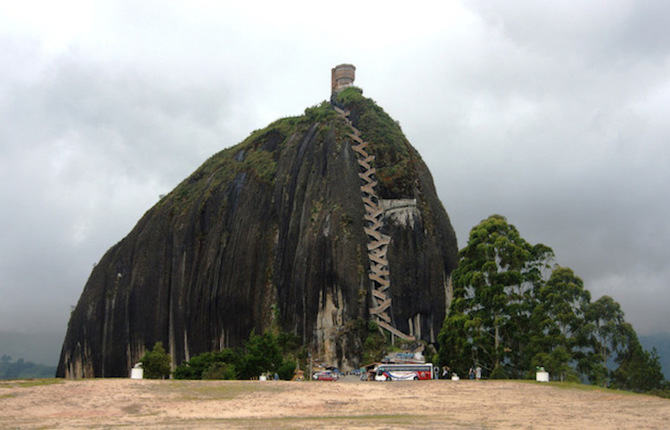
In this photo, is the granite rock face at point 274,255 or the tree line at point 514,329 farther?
the granite rock face at point 274,255

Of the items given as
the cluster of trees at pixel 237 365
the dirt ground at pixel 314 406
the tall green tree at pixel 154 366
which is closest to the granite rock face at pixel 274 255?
the cluster of trees at pixel 237 365

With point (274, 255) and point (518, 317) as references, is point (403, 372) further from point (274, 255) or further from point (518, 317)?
point (274, 255)

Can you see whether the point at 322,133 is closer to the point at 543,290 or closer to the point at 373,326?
the point at 373,326

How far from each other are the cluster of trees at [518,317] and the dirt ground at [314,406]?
1149 centimetres

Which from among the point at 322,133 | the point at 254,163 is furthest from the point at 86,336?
the point at 322,133

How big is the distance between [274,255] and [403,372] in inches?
1443

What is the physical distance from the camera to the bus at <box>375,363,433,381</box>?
1628 inches

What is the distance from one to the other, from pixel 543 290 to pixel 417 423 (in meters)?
26.8

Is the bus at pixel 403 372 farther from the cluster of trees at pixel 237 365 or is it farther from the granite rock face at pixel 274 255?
the granite rock face at pixel 274 255

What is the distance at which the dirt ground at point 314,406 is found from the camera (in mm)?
21438

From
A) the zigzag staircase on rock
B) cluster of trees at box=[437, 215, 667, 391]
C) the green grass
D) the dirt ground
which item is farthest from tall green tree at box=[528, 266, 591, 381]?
the green grass

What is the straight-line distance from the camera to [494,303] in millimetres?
46688

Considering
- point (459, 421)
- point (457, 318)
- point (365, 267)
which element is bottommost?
point (459, 421)

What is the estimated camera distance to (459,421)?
72.1ft
